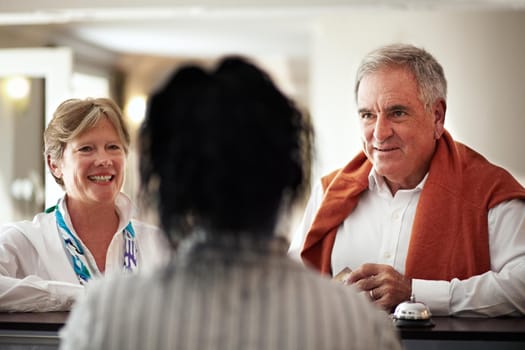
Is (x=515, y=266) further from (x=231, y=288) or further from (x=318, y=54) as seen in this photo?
(x=318, y=54)

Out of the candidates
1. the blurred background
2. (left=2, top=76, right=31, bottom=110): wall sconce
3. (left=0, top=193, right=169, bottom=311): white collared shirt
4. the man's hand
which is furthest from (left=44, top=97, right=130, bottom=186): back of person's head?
(left=2, top=76, right=31, bottom=110): wall sconce

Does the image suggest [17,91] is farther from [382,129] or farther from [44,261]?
[382,129]

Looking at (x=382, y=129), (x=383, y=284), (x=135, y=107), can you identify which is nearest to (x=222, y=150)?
(x=383, y=284)

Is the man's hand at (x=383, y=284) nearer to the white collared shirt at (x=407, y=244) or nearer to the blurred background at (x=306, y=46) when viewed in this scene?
the white collared shirt at (x=407, y=244)

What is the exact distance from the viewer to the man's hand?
2.23 m

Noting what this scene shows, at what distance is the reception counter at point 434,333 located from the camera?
6.36 ft

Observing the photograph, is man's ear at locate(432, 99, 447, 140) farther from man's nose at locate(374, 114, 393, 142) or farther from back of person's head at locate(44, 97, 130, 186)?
back of person's head at locate(44, 97, 130, 186)

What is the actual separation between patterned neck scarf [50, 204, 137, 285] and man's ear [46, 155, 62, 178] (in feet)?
0.43

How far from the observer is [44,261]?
8.48 feet

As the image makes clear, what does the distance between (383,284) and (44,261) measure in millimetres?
1057

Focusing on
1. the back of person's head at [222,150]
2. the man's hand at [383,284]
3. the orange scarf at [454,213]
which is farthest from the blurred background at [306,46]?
the back of person's head at [222,150]

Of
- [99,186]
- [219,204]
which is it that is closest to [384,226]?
[99,186]

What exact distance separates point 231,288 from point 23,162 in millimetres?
5902

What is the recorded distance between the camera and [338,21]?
228 inches
